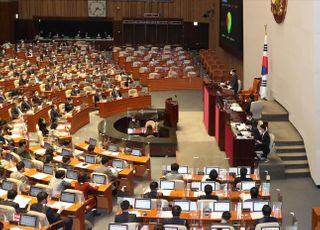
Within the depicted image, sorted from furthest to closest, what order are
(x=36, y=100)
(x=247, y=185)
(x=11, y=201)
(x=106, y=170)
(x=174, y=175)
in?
(x=36, y=100)
(x=106, y=170)
(x=174, y=175)
(x=247, y=185)
(x=11, y=201)

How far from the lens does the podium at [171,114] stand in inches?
951

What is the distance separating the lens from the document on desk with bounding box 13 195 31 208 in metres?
13.8

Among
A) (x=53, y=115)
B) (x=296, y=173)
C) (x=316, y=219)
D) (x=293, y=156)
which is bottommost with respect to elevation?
(x=296, y=173)

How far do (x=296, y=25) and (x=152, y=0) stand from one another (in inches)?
1095

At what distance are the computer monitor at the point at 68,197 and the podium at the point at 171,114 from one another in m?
10.6

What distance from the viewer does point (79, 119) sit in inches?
966

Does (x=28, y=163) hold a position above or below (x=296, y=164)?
above

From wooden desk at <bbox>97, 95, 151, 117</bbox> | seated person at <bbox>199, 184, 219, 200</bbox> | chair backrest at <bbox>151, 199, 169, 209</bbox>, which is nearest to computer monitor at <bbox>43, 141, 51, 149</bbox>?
chair backrest at <bbox>151, 199, 169, 209</bbox>

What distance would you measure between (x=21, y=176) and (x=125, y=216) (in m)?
4.22

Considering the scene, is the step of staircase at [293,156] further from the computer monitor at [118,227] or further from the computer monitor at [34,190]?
the computer monitor at [118,227]

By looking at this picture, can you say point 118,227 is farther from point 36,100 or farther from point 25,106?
point 36,100

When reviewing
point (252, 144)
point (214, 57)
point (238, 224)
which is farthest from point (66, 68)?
point (238, 224)

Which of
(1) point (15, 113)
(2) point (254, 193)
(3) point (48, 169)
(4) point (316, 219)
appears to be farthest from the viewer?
(1) point (15, 113)

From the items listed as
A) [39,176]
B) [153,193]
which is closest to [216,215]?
[153,193]
